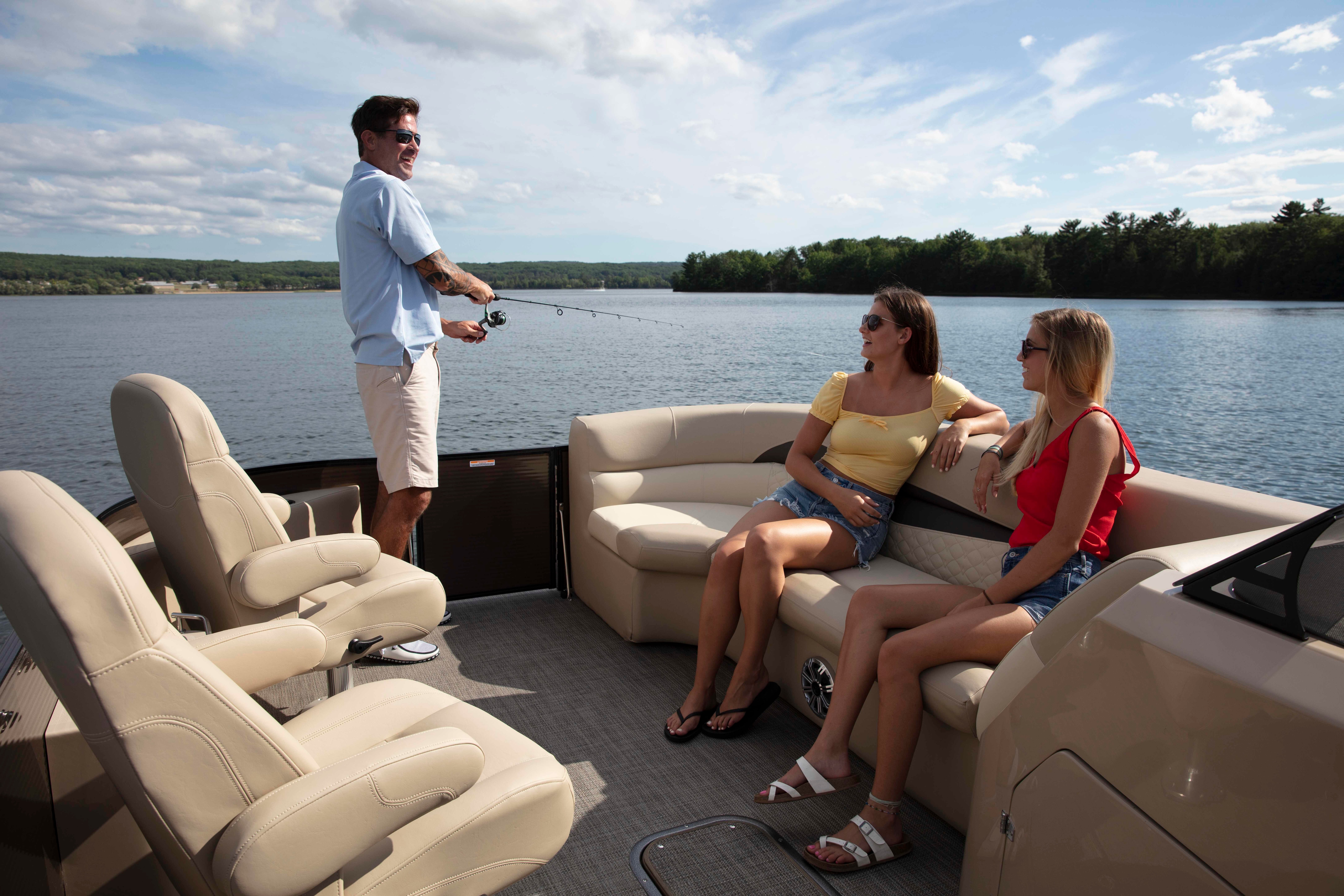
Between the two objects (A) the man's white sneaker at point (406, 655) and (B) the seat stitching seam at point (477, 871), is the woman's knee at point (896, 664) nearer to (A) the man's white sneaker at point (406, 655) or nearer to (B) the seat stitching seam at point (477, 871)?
(B) the seat stitching seam at point (477, 871)

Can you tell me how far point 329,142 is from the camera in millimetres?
15742

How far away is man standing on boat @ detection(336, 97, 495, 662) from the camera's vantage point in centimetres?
288

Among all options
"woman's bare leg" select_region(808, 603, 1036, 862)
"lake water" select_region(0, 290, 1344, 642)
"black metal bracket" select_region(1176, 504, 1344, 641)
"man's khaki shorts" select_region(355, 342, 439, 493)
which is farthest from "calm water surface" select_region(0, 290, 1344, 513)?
"black metal bracket" select_region(1176, 504, 1344, 641)

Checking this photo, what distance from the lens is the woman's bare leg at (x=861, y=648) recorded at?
1969 millimetres

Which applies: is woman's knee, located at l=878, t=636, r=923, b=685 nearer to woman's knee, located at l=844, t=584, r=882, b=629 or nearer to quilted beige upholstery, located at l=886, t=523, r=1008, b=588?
woman's knee, located at l=844, t=584, r=882, b=629

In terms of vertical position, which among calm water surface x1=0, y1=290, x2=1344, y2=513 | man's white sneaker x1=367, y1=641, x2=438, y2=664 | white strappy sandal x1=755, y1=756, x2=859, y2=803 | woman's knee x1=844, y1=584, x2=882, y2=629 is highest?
woman's knee x1=844, y1=584, x2=882, y2=629

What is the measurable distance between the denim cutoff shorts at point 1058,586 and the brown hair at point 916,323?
928mm

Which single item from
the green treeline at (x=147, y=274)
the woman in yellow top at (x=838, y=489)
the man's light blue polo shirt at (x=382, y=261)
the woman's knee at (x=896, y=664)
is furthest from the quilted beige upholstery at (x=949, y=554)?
the green treeline at (x=147, y=274)

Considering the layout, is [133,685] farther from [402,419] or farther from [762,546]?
[402,419]

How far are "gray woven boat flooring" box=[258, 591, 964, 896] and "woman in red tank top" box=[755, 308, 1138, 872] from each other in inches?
3.6

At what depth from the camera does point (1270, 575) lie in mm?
1047

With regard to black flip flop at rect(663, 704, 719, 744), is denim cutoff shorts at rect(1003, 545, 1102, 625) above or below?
above

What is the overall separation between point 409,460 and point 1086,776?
2.43 metres

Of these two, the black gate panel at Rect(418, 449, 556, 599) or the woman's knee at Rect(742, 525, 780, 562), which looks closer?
the woman's knee at Rect(742, 525, 780, 562)
